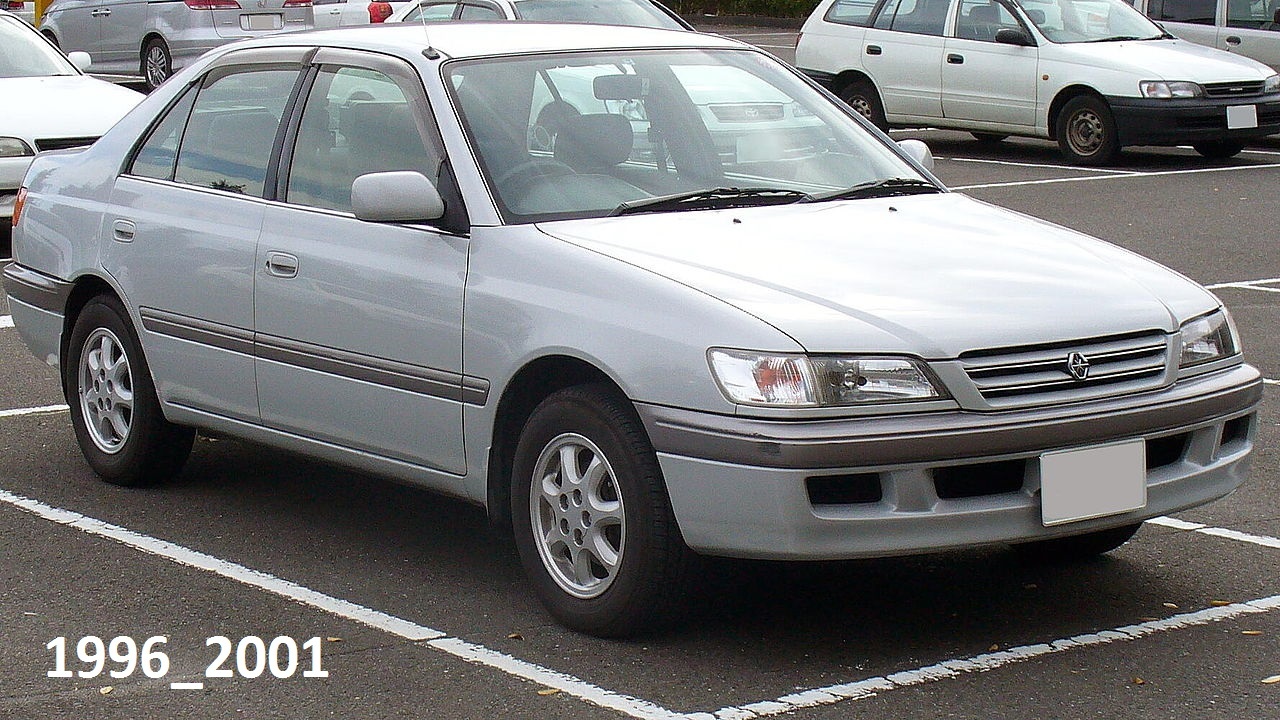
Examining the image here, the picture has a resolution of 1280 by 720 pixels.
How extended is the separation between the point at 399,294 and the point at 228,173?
1151 mm

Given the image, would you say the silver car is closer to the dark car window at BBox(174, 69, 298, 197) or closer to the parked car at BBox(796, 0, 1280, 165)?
the dark car window at BBox(174, 69, 298, 197)

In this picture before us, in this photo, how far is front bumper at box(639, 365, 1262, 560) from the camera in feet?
14.7

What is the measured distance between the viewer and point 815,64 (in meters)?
19.6

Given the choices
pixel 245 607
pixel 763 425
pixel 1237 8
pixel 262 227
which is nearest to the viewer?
pixel 763 425

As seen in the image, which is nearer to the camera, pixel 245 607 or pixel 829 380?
pixel 829 380

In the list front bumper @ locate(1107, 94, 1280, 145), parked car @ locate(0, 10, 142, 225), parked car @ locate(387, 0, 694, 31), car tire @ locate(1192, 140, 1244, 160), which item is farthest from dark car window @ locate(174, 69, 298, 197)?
car tire @ locate(1192, 140, 1244, 160)

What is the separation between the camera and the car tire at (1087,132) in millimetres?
16938

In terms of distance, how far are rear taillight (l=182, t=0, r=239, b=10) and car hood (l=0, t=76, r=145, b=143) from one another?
10657 millimetres

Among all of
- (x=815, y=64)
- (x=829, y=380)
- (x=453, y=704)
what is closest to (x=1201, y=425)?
(x=829, y=380)

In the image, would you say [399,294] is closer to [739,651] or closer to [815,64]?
[739,651]

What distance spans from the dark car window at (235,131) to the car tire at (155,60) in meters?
18.4

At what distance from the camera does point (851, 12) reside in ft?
63.1

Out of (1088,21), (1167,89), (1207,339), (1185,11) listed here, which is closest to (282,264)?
(1207,339)

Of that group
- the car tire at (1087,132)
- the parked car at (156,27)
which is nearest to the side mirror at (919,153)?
the car tire at (1087,132)
